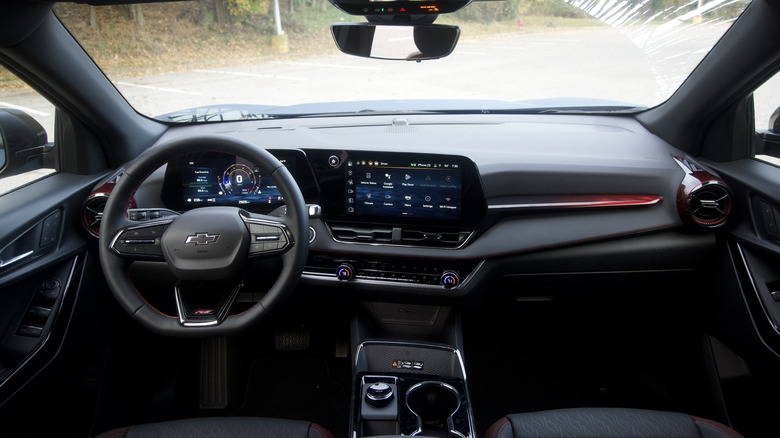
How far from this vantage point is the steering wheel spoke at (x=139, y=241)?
1.85 meters

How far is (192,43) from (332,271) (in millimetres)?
1496

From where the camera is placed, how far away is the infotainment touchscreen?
99.0 inches

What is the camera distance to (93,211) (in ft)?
8.20

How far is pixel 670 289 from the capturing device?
2730mm

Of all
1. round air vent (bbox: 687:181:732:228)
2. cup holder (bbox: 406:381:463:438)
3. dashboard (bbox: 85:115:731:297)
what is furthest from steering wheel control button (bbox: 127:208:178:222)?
round air vent (bbox: 687:181:732:228)

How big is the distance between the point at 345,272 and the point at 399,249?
0.94 ft

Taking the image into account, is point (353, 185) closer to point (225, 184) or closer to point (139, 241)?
point (225, 184)

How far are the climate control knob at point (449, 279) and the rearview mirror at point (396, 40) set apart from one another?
100 centimetres

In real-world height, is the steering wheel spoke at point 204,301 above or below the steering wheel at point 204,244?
below

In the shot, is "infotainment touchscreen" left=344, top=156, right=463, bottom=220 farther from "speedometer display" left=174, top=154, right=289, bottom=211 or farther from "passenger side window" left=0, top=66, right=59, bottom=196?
"passenger side window" left=0, top=66, right=59, bottom=196

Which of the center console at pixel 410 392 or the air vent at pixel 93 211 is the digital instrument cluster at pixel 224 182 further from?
the center console at pixel 410 392

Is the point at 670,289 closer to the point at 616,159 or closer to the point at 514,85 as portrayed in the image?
the point at 616,159

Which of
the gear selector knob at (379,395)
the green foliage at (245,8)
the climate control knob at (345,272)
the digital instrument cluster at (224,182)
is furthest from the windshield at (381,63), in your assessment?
the gear selector knob at (379,395)

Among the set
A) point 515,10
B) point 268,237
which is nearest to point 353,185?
point 268,237
